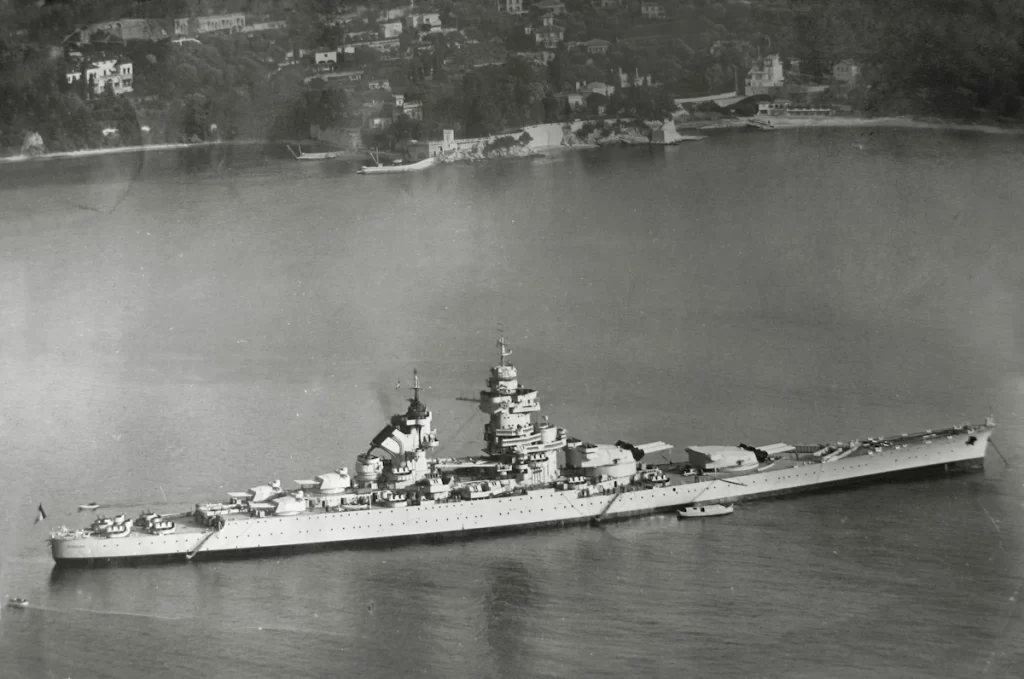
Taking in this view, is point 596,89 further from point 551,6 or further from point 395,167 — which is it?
point 395,167

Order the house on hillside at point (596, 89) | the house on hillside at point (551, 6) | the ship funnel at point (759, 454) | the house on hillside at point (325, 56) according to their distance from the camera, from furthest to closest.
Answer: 1. the house on hillside at point (596, 89)
2. the house on hillside at point (325, 56)
3. the house on hillside at point (551, 6)
4. the ship funnel at point (759, 454)

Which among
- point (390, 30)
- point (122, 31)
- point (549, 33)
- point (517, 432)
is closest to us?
point (517, 432)

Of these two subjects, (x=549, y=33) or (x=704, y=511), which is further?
(x=549, y=33)

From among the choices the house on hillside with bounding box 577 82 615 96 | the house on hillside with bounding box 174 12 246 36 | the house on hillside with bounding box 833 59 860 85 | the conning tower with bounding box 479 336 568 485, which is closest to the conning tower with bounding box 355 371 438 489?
the conning tower with bounding box 479 336 568 485

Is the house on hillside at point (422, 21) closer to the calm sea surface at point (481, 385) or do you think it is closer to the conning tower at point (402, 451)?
the calm sea surface at point (481, 385)

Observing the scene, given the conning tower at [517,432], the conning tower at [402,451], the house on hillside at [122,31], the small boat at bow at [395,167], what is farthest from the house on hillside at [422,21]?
the conning tower at [402,451]

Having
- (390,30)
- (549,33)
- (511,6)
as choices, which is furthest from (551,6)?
(390,30)

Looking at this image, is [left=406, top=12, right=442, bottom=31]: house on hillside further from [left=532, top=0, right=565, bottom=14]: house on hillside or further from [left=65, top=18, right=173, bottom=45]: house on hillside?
[left=65, top=18, right=173, bottom=45]: house on hillside

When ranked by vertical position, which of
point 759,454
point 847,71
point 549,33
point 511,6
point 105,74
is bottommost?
point 759,454

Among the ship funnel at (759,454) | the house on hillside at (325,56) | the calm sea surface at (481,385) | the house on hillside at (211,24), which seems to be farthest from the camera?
the house on hillside at (325,56)
